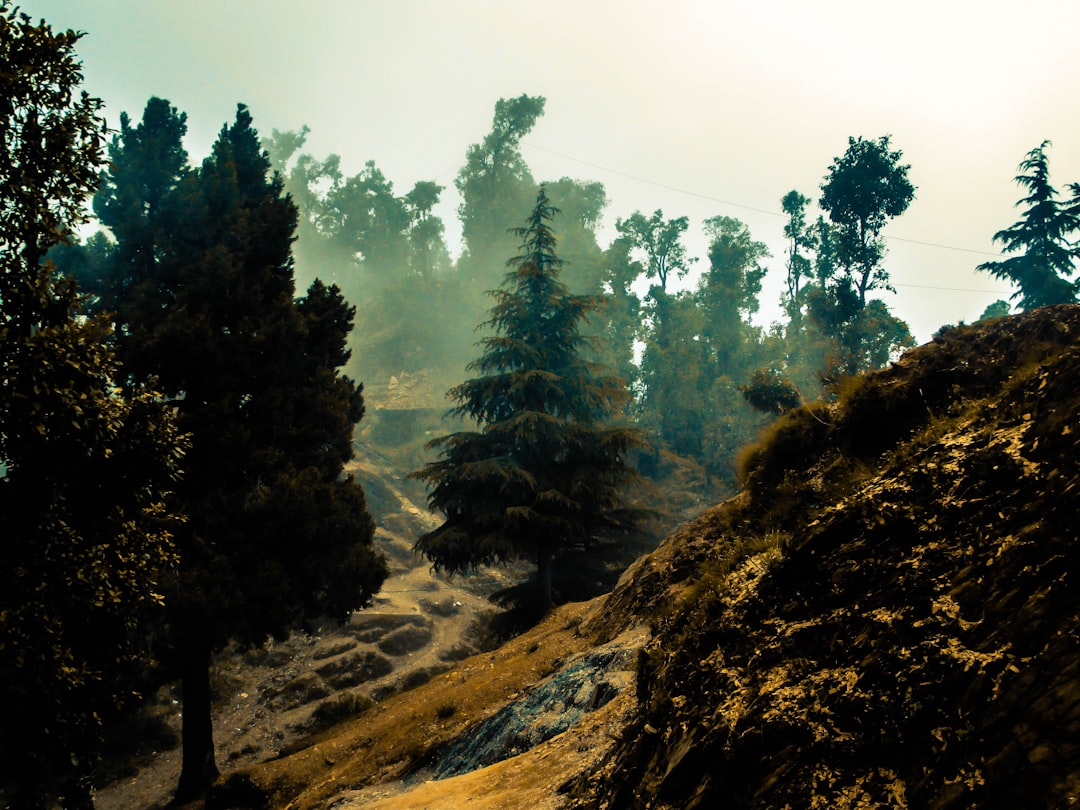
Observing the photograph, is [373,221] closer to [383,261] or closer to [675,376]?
[383,261]

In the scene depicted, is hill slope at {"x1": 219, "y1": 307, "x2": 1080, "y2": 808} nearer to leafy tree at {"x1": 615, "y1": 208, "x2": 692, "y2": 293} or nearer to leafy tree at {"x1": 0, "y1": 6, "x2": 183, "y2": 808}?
leafy tree at {"x1": 0, "y1": 6, "x2": 183, "y2": 808}

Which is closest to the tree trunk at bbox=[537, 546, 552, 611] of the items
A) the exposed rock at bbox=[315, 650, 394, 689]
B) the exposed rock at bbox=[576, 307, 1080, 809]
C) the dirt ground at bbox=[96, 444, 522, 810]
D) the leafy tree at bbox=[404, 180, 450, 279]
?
the dirt ground at bbox=[96, 444, 522, 810]

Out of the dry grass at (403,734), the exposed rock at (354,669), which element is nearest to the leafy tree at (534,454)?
the dry grass at (403,734)

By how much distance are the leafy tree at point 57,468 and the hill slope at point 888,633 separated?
4.90 meters

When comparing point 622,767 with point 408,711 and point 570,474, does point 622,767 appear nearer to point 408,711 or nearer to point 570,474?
point 408,711

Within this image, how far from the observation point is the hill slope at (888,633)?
9.17 feet

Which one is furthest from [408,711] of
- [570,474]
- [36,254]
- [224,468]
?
[570,474]

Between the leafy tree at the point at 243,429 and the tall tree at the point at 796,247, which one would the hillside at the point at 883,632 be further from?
the tall tree at the point at 796,247

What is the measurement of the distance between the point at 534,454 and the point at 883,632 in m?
19.9

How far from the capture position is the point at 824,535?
4504 mm

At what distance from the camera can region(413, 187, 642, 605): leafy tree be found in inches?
828

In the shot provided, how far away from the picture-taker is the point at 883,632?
3506mm

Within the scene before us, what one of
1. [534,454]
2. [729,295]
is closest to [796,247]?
[729,295]

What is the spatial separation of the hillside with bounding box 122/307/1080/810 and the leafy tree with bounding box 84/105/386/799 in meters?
8.02
